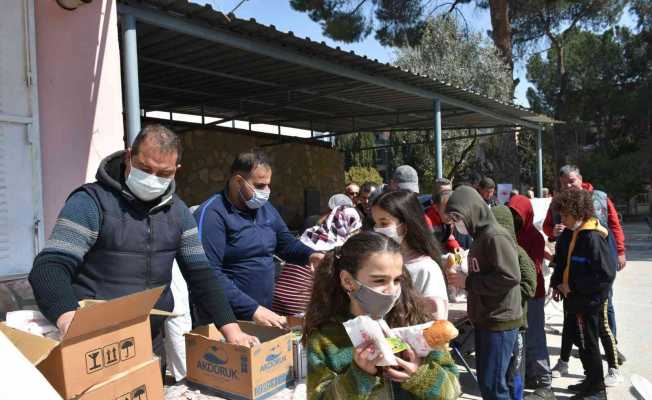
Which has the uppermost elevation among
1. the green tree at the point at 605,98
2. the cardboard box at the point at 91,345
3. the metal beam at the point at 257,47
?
the green tree at the point at 605,98

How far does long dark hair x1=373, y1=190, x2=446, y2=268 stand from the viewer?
253 cm

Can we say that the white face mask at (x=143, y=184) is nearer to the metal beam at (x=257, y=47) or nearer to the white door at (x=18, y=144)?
the white door at (x=18, y=144)

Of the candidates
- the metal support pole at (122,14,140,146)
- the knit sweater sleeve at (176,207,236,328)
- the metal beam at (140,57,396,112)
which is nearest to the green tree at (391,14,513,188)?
the metal beam at (140,57,396,112)

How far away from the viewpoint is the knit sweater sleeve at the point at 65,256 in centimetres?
188

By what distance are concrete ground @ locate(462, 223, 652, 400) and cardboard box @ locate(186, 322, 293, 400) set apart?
234 centimetres

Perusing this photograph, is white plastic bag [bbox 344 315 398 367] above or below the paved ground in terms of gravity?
above

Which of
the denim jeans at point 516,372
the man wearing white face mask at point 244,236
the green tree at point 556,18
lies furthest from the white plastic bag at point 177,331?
the green tree at point 556,18

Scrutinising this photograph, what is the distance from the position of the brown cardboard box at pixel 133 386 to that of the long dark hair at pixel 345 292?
61 cm

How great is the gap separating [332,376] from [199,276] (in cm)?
98

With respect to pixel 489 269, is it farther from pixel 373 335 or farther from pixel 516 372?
pixel 373 335

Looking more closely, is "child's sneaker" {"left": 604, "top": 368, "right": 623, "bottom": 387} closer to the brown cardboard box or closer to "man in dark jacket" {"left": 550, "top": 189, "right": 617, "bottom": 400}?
"man in dark jacket" {"left": 550, "top": 189, "right": 617, "bottom": 400}

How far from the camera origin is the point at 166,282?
2359 millimetres

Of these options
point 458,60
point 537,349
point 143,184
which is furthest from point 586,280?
point 458,60

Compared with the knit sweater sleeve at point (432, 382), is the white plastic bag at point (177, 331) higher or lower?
lower
